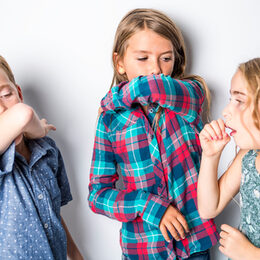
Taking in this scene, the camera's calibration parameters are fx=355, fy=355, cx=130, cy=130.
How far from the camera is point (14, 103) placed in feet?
3.75

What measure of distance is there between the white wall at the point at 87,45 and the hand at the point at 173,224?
37 cm

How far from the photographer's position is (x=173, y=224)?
3.82 feet

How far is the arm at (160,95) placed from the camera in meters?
1.10

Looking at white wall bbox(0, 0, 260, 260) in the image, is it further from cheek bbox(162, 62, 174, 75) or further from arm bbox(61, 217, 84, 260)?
arm bbox(61, 217, 84, 260)

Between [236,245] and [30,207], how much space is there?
64cm

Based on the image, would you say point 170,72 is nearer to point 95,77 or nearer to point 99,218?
point 95,77

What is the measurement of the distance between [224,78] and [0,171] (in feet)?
2.90

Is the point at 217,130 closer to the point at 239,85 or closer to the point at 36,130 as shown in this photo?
the point at 239,85

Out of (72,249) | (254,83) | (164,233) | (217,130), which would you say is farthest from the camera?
(72,249)

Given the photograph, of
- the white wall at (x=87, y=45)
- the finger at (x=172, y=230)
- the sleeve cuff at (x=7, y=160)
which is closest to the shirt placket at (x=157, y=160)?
the finger at (x=172, y=230)

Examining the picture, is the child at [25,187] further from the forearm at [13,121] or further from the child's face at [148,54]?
the child's face at [148,54]

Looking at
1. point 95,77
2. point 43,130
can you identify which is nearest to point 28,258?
point 43,130

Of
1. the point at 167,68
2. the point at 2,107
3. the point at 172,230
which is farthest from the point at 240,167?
the point at 2,107

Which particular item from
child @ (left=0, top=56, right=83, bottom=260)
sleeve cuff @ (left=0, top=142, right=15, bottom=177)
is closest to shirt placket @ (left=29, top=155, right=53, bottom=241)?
child @ (left=0, top=56, right=83, bottom=260)
